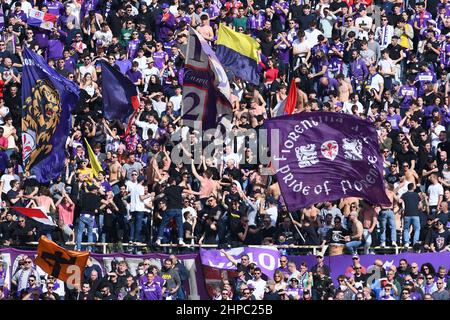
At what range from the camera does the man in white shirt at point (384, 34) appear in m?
41.3

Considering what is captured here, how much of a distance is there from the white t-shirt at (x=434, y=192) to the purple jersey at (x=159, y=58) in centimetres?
650

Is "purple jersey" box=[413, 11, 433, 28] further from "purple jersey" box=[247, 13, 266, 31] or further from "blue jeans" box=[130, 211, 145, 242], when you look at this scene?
"blue jeans" box=[130, 211, 145, 242]

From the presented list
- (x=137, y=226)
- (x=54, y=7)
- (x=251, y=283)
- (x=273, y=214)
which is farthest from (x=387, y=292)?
(x=54, y=7)

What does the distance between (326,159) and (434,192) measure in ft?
11.2

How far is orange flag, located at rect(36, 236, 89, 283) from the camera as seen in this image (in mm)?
33062

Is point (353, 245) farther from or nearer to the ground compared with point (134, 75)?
nearer to the ground

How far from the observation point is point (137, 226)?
3528 centimetres

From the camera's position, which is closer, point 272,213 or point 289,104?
point 272,213

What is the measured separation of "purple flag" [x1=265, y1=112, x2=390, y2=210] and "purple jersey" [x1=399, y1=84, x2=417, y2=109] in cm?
562

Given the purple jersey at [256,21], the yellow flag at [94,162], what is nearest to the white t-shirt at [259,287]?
the yellow flag at [94,162]

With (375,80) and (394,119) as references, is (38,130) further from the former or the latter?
(375,80)

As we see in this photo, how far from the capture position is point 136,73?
39.4m

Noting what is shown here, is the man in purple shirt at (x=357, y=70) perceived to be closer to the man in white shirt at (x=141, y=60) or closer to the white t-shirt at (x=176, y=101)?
the white t-shirt at (x=176, y=101)
